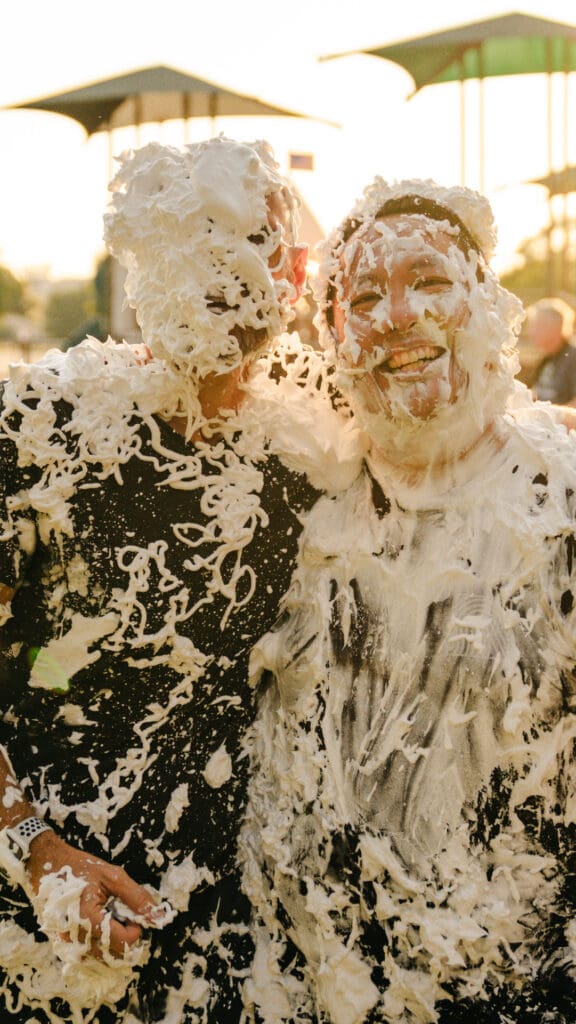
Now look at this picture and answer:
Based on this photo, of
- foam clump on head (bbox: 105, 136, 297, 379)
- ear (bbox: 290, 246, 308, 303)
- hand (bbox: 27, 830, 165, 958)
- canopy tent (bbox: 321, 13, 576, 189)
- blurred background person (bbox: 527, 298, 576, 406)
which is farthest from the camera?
canopy tent (bbox: 321, 13, 576, 189)

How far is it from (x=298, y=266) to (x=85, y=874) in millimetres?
1144

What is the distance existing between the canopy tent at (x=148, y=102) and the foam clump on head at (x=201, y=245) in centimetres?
522

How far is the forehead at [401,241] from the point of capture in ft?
6.11


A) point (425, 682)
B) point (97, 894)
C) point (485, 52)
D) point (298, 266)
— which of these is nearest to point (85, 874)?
point (97, 894)

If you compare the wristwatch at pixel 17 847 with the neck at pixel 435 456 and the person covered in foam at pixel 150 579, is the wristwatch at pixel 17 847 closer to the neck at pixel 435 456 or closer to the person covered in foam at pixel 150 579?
the person covered in foam at pixel 150 579

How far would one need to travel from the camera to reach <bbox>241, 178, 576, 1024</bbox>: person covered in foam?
1.80 meters

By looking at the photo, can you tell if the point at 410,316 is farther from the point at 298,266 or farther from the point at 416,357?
the point at 298,266

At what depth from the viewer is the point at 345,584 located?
1.96 meters

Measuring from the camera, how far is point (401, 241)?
1872mm

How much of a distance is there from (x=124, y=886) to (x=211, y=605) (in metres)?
0.51

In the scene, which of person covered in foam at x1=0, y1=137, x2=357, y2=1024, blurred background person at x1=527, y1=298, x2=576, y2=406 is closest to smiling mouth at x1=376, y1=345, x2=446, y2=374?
person covered in foam at x1=0, y1=137, x2=357, y2=1024

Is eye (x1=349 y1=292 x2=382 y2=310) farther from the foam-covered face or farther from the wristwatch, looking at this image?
the wristwatch

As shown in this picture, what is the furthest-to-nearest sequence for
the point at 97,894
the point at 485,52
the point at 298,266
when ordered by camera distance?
1. the point at 485,52
2. the point at 298,266
3. the point at 97,894

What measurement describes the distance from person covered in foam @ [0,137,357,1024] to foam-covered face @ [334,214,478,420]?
0.16m
